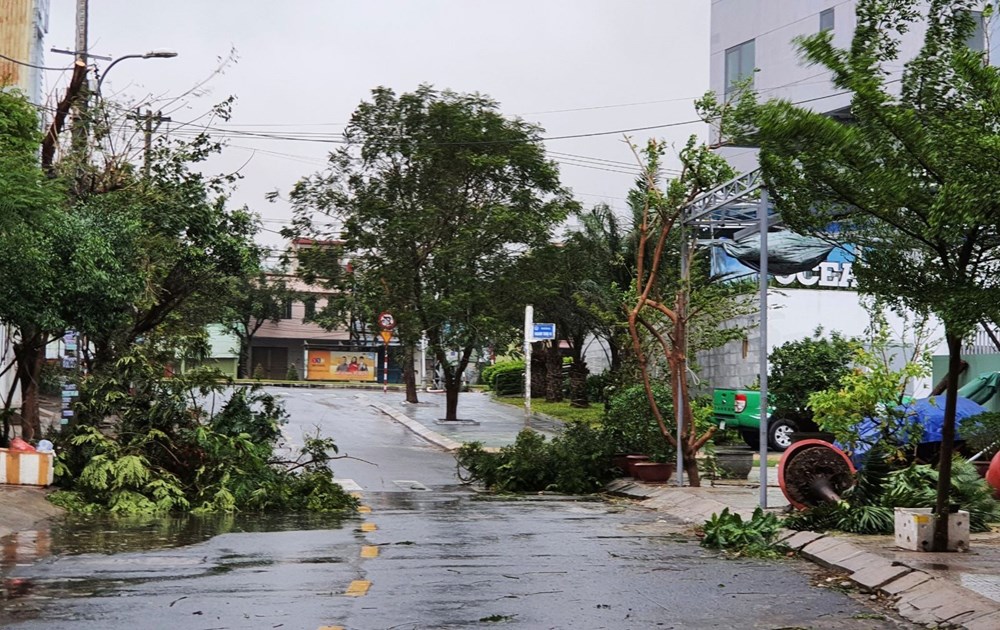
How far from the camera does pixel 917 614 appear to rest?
9.23m

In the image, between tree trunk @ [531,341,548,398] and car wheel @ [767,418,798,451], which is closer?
car wheel @ [767,418,798,451]

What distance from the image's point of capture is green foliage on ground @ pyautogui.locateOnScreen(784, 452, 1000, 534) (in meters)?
13.8

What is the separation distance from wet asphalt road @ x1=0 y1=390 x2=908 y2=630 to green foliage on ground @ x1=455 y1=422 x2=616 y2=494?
15.2 ft

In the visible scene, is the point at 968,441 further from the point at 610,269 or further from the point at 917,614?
the point at 610,269

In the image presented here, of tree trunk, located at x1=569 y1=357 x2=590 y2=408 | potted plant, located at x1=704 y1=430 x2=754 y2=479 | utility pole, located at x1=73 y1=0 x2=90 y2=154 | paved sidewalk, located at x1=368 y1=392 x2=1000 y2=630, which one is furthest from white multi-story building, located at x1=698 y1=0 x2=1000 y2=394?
utility pole, located at x1=73 y1=0 x2=90 y2=154

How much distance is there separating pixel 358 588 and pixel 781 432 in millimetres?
20747

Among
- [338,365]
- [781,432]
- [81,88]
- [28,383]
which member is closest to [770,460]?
[781,432]

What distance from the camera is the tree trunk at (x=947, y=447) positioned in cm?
1068

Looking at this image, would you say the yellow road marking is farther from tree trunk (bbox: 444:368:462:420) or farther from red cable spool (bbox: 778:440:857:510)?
tree trunk (bbox: 444:368:462:420)

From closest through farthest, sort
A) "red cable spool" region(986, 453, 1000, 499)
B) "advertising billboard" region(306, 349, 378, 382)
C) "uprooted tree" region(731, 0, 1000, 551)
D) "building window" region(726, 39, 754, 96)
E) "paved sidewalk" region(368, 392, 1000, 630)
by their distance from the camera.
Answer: "uprooted tree" region(731, 0, 1000, 551) → "paved sidewalk" region(368, 392, 1000, 630) → "red cable spool" region(986, 453, 1000, 499) → "building window" region(726, 39, 754, 96) → "advertising billboard" region(306, 349, 378, 382)

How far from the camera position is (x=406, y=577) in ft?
34.8

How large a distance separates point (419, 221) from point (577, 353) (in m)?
9.67

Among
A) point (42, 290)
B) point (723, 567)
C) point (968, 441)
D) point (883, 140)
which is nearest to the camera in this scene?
point (883, 140)

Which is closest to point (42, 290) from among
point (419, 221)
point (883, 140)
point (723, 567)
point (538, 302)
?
point (723, 567)
